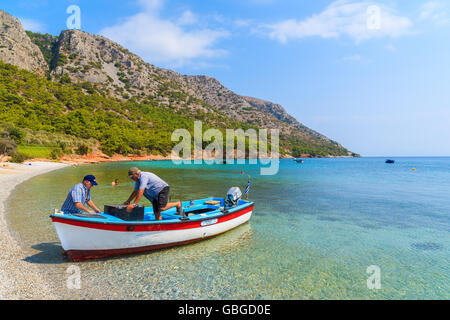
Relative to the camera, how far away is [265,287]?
712cm

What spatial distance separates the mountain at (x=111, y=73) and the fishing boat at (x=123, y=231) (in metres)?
121

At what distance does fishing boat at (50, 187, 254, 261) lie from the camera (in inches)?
297

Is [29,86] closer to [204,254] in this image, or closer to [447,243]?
[204,254]

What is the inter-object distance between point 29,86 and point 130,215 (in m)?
100.0

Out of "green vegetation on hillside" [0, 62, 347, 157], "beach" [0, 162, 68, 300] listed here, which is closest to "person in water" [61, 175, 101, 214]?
"beach" [0, 162, 68, 300]

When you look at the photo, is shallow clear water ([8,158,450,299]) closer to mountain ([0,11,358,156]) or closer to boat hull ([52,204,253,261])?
boat hull ([52,204,253,261])

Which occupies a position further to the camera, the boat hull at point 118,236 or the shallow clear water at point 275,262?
the boat hull at point 118,236

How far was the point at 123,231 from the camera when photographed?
26.6ft

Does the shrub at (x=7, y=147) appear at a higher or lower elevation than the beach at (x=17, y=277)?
higher

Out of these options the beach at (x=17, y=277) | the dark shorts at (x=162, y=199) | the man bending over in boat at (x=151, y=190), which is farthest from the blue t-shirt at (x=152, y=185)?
the beach at (x=17, y=277)

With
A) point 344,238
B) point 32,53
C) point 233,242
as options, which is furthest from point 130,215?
point 32,53

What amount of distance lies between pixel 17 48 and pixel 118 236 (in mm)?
137165

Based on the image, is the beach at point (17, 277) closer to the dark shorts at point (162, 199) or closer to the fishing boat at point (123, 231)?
the fishing boat at point (123, 231)

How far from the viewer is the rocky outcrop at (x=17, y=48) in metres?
97.4
